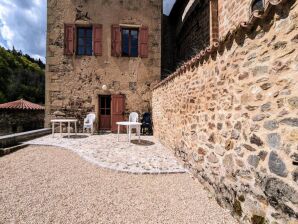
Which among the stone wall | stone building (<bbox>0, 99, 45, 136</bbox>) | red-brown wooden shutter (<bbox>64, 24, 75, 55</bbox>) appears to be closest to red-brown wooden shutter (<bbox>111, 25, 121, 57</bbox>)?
red-brown wooden shutter (<bbox>64, 24, 75, 55</bbox>)

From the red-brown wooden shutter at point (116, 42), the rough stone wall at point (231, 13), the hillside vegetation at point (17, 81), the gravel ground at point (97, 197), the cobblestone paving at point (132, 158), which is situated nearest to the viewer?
the gravel ground at point (97, 197)

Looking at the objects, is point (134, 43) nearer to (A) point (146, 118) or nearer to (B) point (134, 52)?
(B) point (134, 52)

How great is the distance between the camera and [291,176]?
4.70ft

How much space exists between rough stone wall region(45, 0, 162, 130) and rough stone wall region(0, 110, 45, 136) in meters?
3.59

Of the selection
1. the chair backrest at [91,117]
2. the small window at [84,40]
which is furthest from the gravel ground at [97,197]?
the small window at [84,40]

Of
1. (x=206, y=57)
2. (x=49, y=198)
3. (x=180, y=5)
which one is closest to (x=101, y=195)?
(x=49, y=198)

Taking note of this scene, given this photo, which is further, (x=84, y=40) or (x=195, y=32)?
(x=84, y=40)

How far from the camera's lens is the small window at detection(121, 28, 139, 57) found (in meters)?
9.09

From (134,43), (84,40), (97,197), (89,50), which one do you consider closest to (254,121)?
(97,197)

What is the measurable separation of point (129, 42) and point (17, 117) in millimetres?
7626

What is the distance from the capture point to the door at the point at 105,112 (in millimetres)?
9062

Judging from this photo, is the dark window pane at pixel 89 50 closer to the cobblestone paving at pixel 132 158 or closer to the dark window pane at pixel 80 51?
the dark window pane at pixel 80 51

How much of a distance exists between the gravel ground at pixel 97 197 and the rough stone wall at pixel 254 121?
0.38m

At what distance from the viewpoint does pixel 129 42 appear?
911 centimetres
